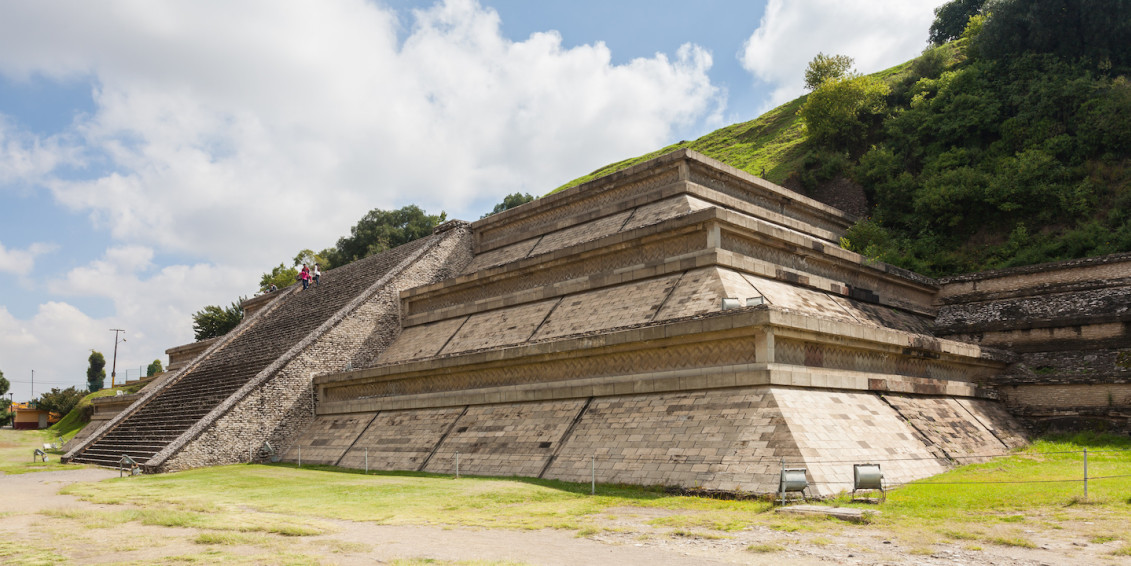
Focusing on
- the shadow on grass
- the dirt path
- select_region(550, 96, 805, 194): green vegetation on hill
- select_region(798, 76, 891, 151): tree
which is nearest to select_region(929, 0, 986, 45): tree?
select_region(550, 96, 805, 194): green vegetation on hill

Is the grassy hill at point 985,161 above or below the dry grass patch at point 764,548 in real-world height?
above

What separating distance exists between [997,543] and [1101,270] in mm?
14069

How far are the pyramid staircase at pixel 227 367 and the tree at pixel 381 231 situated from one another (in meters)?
19.8

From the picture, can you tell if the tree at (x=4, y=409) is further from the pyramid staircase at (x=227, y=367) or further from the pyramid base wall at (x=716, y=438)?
the pyramid base wall at (x=716, y=438)

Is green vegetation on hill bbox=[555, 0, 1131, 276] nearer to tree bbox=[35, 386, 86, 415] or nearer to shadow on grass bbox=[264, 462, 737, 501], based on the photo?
shadow on grass bbox=[264, 462, 737, 501]

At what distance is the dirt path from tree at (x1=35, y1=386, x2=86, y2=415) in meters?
42.8

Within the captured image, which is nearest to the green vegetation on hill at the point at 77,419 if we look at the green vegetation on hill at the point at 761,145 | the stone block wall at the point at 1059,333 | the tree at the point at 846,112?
the green vegetation on hill at the point at 761,145

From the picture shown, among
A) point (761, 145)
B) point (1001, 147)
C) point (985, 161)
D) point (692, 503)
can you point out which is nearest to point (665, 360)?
point (692, 503)

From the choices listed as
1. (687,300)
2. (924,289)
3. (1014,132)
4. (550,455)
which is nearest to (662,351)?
(687,300)

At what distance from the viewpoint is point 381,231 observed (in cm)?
5150

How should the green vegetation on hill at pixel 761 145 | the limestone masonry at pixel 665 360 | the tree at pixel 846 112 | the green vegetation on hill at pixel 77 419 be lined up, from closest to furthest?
the limestone masonry at pixel 665 360, the tree at pixel 846 112, the green vegetation on hill at pixel 761 145, the green vegetation on hill at pixel 77 419

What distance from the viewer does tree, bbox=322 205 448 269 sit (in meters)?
51.2

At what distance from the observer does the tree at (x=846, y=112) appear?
94.6ft

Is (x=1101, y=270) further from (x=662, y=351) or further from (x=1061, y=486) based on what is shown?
(x=662, y=351)
